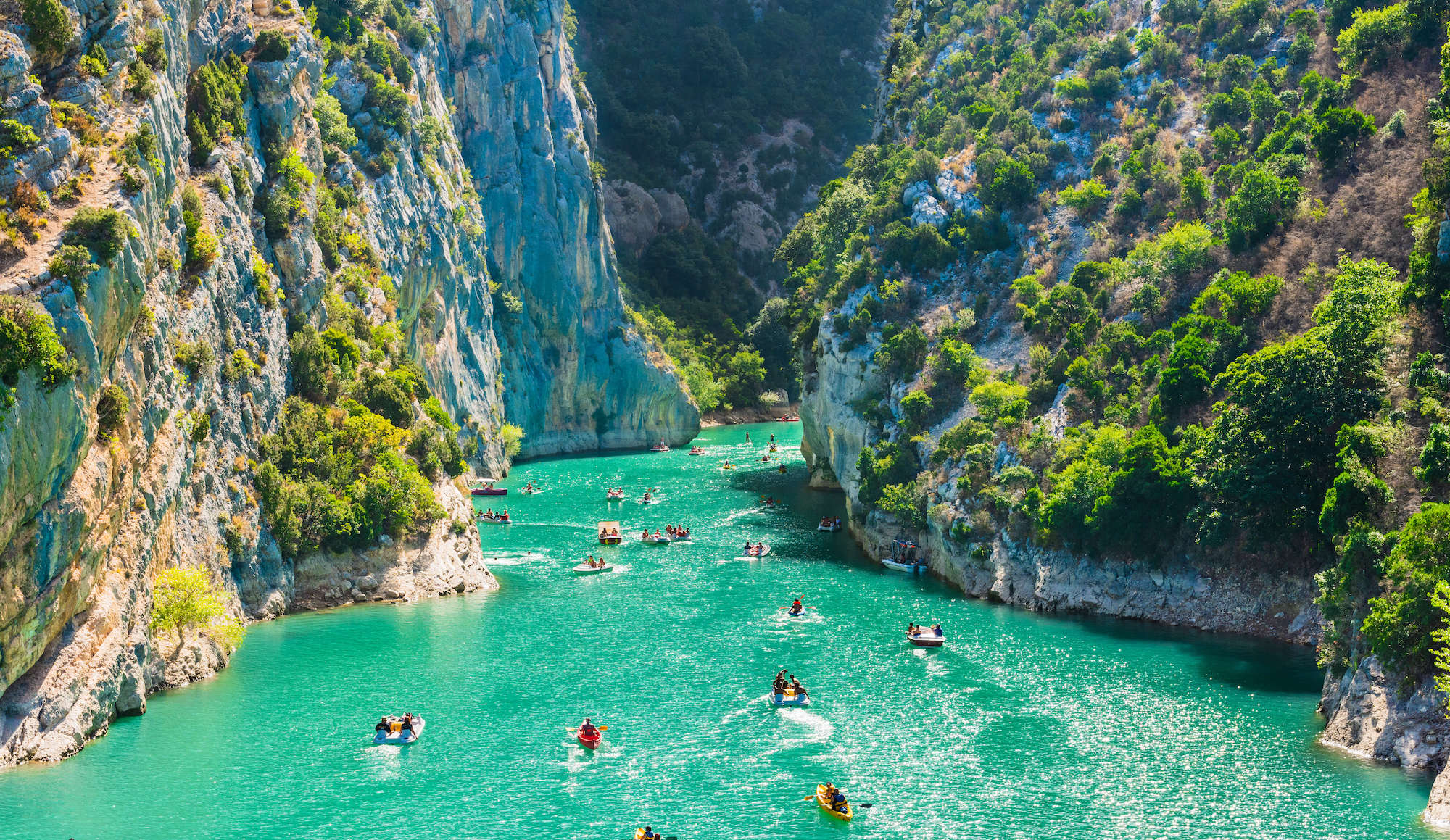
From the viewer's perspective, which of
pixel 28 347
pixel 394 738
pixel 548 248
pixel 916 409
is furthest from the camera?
pixel 548 248

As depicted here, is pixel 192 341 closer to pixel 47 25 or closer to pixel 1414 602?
pixel 47 25

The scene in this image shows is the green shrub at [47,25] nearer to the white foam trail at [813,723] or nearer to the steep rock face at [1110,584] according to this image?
the white foam trail at [813,723]

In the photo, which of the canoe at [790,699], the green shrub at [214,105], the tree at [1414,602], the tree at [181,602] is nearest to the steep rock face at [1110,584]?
the tree at [1414,602]

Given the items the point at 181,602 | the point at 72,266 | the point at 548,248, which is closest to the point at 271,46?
the point at 72,266

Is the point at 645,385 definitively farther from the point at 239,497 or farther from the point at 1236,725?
the point at 1236,725

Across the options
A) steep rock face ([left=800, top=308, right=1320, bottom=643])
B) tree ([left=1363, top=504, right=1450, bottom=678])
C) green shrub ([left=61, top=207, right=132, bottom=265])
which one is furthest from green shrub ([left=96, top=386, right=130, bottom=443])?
tree ([left=1363, top=504, right=1450, bottom=678])

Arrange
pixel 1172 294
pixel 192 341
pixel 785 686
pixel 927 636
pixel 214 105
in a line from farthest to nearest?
pixel 1172 294, pixel 214 105, pixel 927 636, pixel 192 341, pixel 785 686

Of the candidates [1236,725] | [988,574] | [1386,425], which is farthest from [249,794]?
[1386,425]

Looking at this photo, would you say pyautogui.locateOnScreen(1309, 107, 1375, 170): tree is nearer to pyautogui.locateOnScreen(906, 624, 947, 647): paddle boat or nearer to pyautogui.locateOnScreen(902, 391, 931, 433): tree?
pyautogui.locateOnScreen(902, 391, 931, 433): tree
